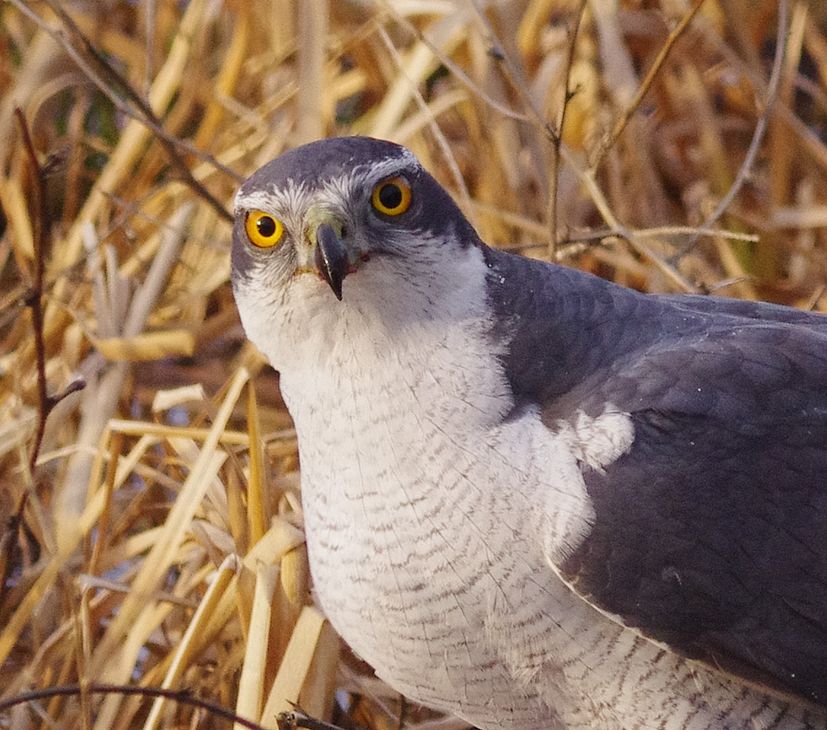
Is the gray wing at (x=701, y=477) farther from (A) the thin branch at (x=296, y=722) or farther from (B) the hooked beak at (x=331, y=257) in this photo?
(A) the thin branch at (x=296, y=722)

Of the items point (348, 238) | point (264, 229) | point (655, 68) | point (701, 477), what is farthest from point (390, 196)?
point (655, 68)

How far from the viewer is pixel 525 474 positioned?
7.16 feet

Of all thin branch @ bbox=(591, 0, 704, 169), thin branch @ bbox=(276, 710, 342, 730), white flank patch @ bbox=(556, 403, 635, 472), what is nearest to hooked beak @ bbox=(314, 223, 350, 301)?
white flank patch @ bbox=(556, 403, 635, 472)

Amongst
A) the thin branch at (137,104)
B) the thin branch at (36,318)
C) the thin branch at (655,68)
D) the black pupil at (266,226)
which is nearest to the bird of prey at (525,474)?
the black pupil at (266,226)

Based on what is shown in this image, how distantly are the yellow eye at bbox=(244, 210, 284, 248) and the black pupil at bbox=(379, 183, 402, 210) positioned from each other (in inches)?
7.2

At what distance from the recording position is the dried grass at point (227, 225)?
271 cm

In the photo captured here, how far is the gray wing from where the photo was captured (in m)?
2.16

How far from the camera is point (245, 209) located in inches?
91.4

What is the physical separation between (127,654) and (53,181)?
2.66 m

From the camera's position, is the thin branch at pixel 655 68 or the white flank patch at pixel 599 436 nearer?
the white flank patch at pixel 599 436

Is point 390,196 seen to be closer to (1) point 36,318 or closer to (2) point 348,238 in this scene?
(2) point 348,238

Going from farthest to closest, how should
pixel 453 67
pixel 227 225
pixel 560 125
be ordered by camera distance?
pixel 227 225 → pixel 453 67 → pixel 560 125

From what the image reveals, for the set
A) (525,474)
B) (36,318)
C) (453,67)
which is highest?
(453,67)

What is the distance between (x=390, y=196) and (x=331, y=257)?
0.21m
